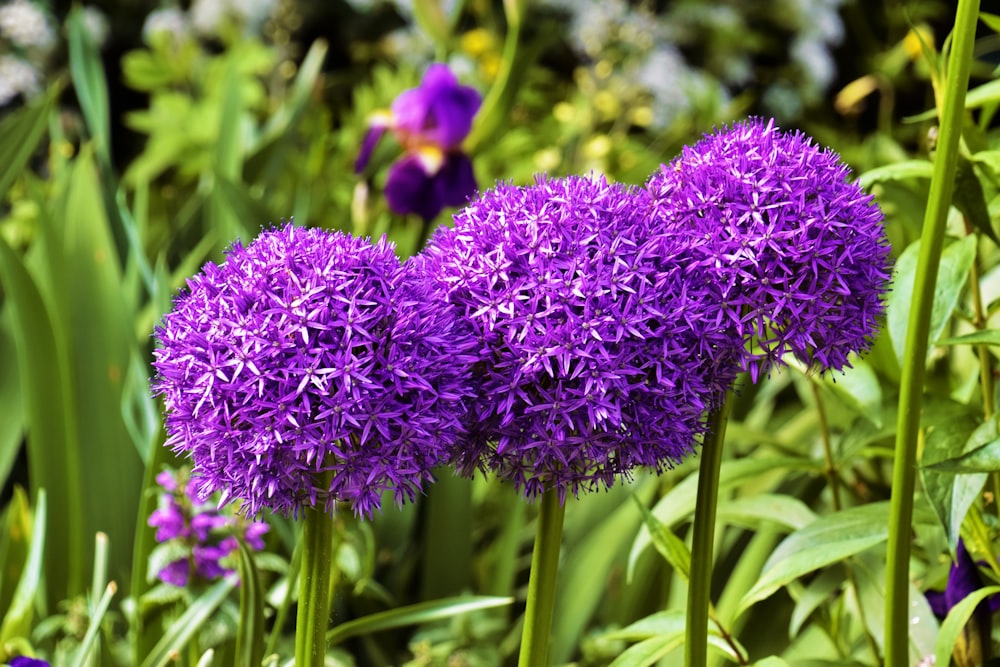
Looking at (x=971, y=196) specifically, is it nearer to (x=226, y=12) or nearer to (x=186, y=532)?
(x=186, y=532)

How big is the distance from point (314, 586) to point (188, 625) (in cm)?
53

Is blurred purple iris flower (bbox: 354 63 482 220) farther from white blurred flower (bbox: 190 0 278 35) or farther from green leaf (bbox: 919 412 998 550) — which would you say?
white blurred flower (bbox: 190 0 278 35)

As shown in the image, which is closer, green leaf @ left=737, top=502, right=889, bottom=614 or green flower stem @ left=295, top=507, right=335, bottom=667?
green flower stem @ left=295, top=507, right=335, bottom=667

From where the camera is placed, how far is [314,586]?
26.7 inches

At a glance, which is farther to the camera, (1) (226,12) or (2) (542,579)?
(1) (226,12)

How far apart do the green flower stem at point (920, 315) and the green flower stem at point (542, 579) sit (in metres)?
0.26

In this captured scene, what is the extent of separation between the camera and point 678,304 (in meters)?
0.64

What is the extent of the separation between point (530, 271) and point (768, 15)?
341 cm

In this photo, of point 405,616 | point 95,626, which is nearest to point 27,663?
point 95,626

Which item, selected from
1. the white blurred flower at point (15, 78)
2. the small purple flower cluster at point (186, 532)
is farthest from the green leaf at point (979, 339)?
the white blurred flower at point (15, 78)

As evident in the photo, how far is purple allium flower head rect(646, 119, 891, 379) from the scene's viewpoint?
65cm

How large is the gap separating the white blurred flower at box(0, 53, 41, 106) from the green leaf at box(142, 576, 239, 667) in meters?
2.38

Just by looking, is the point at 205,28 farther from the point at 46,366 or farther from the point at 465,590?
the point at 465,590

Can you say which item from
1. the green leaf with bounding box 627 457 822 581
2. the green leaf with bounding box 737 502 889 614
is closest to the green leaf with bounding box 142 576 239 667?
the green leaf with bounding box 627 457 822 581
